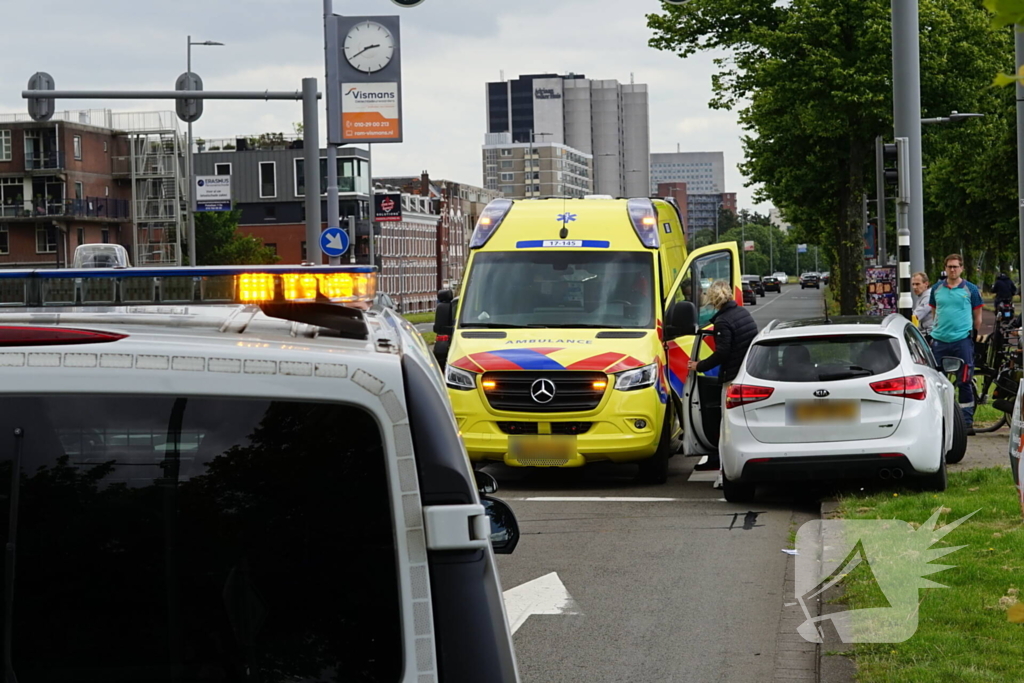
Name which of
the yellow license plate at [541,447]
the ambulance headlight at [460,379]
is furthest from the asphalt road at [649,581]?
the ambulance headlight at [460,379]

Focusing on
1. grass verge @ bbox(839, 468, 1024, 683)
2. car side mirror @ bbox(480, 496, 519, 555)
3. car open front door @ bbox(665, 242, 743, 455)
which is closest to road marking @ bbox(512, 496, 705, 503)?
car open front door @ bbox(665, 242, 743, 455)

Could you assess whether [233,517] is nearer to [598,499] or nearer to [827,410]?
[827,410]

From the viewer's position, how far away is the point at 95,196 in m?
94.4

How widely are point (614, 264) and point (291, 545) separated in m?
12.0

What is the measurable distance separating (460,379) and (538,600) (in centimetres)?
→ 517

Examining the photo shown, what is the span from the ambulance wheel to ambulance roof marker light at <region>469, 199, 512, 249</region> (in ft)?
8.86

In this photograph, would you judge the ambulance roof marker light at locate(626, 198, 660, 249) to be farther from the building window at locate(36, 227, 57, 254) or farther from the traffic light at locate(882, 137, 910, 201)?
the building window at locate(36, 227, 57, 254)

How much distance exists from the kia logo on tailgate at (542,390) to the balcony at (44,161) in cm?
8384

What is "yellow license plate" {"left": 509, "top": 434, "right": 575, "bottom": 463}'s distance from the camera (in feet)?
42.2

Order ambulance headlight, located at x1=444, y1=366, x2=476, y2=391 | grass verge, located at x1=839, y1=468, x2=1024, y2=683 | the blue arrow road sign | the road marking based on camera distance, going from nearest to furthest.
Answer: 1. grass verge, located at x1=839, y1=468, x2=1024, y2=683
2. the road marking
3. ambulance headlight, located at x1=444, y1=366, x2=476, y2=391
4. the blue arrow road sign

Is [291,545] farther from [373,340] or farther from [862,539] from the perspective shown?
[862,539]

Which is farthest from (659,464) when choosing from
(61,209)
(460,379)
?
(61,209)

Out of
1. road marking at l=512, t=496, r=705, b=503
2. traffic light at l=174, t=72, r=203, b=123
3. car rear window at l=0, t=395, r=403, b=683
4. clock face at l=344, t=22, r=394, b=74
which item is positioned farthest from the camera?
clock face at l=344, t=22, r=394, b=74

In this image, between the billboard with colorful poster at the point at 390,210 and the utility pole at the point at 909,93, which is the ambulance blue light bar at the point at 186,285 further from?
the billboard with colorful poster at the point at 390,210
